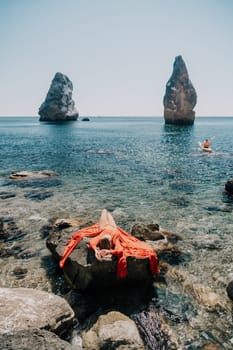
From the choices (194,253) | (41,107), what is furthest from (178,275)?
(41,107)

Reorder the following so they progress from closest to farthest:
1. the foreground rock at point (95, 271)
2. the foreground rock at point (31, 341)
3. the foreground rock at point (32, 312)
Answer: the foreground rock at point (31, 341) < the foreground rock at point (32, 312) < the foreground rock at point (95, 271)

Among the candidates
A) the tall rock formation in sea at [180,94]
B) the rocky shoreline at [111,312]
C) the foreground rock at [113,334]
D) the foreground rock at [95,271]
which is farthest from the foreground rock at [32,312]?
the tall rock formation in sea at [180,94]

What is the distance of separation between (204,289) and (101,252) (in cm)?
359

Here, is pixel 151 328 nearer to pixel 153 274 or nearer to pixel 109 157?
pixel 153 274

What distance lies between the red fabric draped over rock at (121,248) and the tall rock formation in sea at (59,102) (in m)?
121

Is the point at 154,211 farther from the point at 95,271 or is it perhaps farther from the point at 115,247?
the point at 95,271

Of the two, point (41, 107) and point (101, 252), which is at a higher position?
point (41, 107)

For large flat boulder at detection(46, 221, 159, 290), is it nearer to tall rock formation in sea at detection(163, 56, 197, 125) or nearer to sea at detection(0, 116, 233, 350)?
sea at detection(0, 116, 233, 350)

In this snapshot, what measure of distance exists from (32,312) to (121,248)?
3302 millimetres

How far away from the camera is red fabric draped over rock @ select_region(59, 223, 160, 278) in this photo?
8.03 m

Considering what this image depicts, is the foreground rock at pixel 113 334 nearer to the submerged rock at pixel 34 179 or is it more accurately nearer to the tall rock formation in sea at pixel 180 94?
the submerged rock at pixel 34 179

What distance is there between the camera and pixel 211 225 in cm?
1322

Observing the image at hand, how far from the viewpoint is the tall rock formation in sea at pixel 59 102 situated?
400 feet

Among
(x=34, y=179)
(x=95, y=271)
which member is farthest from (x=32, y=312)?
(x=34, y=179)
